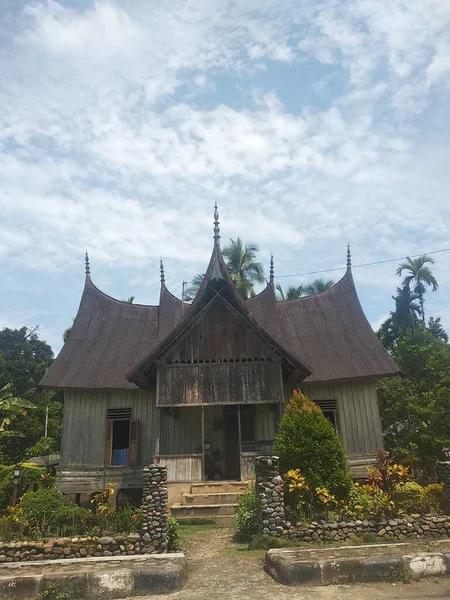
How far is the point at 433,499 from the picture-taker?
10.7 meters

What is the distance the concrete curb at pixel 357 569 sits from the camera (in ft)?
24.6

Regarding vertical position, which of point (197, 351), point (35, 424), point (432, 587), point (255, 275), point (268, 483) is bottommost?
point (432, 587)

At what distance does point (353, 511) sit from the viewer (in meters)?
10.0

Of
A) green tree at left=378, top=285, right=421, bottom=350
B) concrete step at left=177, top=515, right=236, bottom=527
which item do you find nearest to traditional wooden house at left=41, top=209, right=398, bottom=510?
concrete step at left=177, top=515, right=236, bottom=527

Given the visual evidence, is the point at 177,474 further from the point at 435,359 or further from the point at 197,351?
the point at 435,359

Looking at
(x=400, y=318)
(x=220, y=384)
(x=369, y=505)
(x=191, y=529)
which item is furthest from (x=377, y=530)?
(x=400, y=318)

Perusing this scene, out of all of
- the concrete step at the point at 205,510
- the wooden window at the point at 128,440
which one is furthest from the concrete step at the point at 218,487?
the wooden window at the point at 128,440

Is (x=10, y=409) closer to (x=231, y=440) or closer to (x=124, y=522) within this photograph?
(x=231, y=440)

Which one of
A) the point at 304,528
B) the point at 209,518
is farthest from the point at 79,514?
the point at 304,528

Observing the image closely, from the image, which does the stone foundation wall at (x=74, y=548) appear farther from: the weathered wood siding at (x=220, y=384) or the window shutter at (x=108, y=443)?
the window shutter at (x=108, y=443)

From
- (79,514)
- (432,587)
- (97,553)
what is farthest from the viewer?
(79,514)

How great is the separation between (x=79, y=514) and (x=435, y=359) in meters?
14.2

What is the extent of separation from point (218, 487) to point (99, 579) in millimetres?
6321

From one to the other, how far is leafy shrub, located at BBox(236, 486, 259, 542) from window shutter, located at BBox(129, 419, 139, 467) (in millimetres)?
6315
